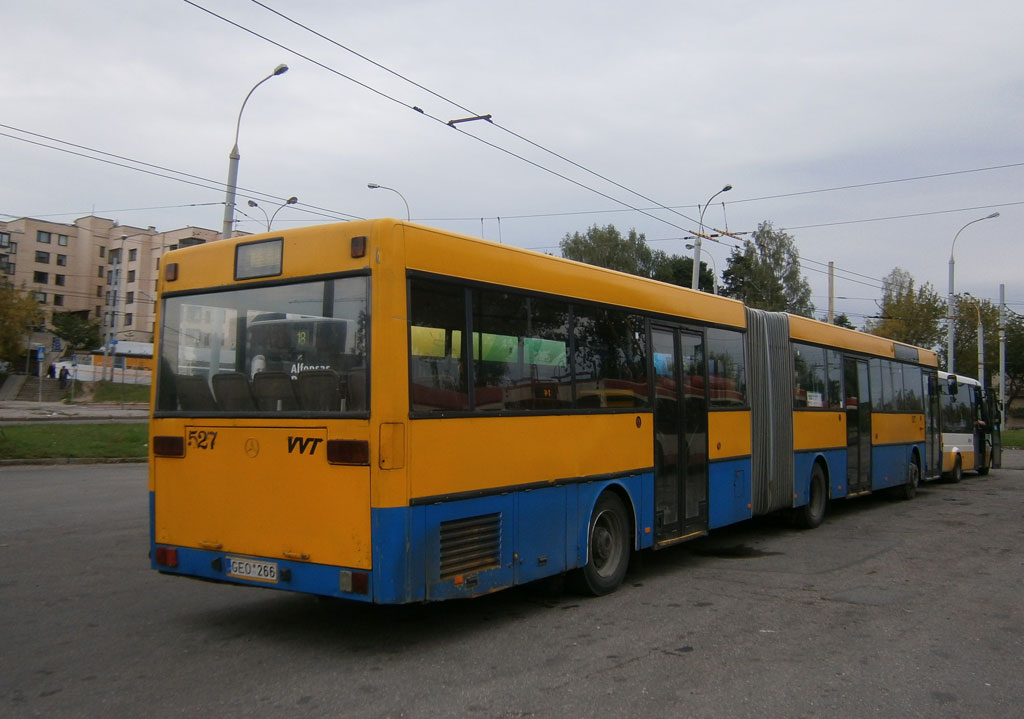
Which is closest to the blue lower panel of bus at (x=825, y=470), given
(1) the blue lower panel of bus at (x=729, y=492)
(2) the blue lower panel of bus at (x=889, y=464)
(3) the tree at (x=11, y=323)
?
(2) the blue lower panel of bus at (x=889, y=464)

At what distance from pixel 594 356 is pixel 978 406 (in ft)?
62.0

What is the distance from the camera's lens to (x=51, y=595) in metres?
7.70

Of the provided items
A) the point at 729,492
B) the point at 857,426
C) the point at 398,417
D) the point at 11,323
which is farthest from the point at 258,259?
the point at 11,323

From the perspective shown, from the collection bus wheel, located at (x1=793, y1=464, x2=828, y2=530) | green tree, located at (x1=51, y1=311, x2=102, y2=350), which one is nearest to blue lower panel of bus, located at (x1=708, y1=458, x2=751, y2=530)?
bus wheel, located at (x1=793, y1=464, x2=828, y2=530)

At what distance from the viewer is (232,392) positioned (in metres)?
6.53

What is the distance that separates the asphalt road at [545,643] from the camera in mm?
5055

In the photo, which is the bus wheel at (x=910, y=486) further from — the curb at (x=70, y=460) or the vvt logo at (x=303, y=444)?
the curb at (x=70, y=460)

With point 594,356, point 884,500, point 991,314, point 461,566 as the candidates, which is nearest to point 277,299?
point 461,566

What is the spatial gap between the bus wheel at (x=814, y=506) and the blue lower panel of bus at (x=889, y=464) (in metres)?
2.25

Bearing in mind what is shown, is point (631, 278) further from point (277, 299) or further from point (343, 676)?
point (343, 676)

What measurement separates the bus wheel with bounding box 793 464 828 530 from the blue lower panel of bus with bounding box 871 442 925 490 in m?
2.25

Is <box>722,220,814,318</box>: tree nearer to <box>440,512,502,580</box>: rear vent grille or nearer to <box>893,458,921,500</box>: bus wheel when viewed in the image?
<box>893,458,921,500</box>: bus wheel

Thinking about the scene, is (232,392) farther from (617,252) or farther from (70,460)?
(617,252)

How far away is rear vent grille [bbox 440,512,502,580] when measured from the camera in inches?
244
